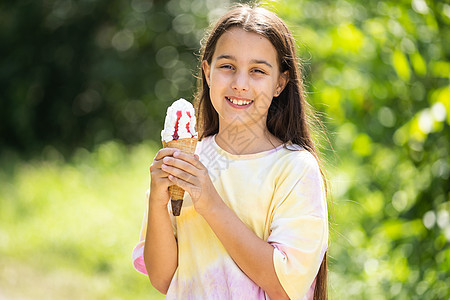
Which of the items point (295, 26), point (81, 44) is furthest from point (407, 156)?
point (81, 44)

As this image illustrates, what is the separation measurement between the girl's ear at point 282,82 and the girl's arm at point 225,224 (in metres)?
0.45

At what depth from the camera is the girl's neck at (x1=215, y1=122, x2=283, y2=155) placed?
2.03 metres

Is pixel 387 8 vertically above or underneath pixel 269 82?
above

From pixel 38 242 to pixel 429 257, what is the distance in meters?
4.58

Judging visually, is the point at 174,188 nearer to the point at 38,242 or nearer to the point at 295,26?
the point at 295,26

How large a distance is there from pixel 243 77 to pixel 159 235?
574 mm

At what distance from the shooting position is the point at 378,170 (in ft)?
11.3

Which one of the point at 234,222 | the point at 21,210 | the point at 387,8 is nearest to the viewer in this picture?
the point at 234,222

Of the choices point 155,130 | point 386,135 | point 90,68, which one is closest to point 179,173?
point 386,135

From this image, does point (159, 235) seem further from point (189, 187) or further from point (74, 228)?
point (74, 228)

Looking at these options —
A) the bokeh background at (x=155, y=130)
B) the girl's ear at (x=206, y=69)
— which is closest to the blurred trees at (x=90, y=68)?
the bokeh background at (x=155, y=130)

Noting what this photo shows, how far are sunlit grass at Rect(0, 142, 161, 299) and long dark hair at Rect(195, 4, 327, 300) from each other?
3.22 m

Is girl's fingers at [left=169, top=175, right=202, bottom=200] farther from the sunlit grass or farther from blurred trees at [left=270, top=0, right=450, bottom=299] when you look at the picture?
the sunlit grass

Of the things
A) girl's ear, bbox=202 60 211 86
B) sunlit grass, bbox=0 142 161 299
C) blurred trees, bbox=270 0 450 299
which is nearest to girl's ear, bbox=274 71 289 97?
girl's ear, bbox=202 60 211 86
